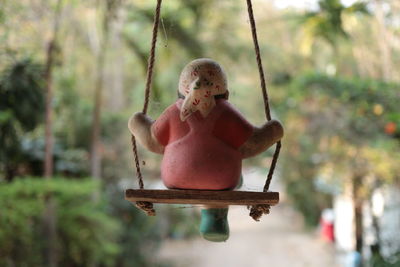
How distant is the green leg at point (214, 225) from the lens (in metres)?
1.18

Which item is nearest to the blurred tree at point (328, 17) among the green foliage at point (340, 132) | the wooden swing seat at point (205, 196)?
the green foliage at point (340, 132)

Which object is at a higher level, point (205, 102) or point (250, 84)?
point (250, 84)

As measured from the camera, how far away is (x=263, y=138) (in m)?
1.18

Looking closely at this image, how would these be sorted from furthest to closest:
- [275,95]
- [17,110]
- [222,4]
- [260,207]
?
[275,95]
[222,4]
[17,110]
[260,207]

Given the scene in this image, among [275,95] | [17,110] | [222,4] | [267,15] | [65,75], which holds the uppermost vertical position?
[267,15]

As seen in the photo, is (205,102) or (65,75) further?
(65,75)

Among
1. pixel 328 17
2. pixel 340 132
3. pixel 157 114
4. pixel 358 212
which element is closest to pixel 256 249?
pixel 358 212

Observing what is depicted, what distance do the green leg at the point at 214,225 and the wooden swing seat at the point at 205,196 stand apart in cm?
12

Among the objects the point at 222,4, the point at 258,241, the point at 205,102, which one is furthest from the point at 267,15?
the point at 205,102

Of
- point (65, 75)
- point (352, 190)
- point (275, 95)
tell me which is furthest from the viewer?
point (275, 95)

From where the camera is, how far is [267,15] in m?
8.74

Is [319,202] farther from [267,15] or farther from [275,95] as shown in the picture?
[267,15]

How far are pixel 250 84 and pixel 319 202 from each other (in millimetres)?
2537

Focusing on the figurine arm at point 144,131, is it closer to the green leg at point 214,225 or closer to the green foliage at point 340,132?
the green leg at point 214,225
